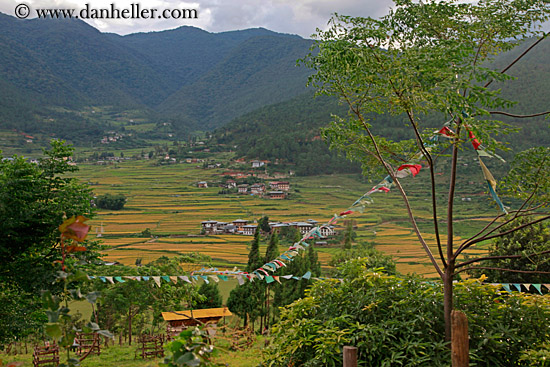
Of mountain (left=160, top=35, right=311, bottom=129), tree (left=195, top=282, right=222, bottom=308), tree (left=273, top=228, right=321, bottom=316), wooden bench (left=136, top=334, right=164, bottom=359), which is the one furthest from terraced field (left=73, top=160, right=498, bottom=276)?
mountain (left=160, top=35, right=311, bottom=129)

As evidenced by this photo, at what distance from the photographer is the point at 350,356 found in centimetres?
241

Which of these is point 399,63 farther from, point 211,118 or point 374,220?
point 211,118

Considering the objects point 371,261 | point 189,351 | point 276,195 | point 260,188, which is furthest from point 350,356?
point 260,188

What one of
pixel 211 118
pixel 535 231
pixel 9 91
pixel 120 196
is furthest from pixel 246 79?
pixel 535 231

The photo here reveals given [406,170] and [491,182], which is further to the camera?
[406,170]

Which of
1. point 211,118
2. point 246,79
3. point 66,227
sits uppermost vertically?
point 246,79

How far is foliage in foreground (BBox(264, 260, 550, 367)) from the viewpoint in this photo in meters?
3.07

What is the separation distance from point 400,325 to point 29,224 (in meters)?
6.86

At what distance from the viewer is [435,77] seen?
10.1 ft

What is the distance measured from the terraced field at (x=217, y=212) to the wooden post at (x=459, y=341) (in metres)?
20.7

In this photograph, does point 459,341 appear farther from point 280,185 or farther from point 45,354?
point 280,185

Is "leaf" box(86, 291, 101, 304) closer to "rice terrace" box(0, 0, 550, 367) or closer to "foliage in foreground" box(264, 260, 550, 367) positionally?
"rice terrace" box(0, 0, 550, 367)

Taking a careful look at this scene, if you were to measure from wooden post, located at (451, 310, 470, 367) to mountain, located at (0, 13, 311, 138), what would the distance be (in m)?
88.2

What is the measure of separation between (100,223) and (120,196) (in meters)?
7.25
